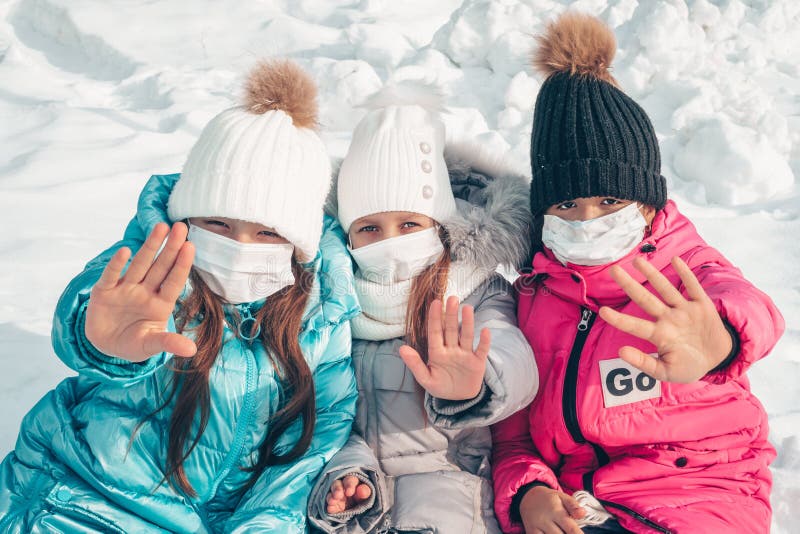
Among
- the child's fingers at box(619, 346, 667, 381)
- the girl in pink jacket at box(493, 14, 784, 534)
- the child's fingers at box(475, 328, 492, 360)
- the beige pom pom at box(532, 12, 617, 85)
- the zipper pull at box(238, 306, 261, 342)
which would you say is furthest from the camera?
the beige pom pom at box(532, 12, 617, 85)

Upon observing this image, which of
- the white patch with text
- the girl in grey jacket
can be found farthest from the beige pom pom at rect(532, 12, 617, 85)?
the white patch with text

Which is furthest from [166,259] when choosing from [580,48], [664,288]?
[580,48]

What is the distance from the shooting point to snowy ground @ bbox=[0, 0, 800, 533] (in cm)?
308

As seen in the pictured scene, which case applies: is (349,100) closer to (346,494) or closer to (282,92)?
(282,92)

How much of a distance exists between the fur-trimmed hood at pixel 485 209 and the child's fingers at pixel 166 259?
910 mm

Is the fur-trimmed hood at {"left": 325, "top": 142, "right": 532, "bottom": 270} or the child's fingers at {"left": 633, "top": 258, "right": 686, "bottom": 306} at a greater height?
the child's fingers at {"left": 633, "top": 258, "right": 686, "bottom": 306}

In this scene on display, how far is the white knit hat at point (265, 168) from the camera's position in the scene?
1.93 m

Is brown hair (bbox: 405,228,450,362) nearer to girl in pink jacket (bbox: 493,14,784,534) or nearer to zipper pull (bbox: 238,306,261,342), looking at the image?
girl in pink jacket (bbox: 493,14,784,534)

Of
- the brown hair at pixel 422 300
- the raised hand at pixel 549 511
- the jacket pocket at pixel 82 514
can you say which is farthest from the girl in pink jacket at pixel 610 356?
the jacket pocket at pixel 82 514

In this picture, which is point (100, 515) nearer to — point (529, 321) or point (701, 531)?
point (529, 321)

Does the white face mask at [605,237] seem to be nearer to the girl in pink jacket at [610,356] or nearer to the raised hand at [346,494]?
the girl in pink jacket at [610,356]

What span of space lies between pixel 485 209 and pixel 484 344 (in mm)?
688

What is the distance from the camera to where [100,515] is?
181 cm

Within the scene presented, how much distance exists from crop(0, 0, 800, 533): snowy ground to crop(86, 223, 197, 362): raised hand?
1178 mm
